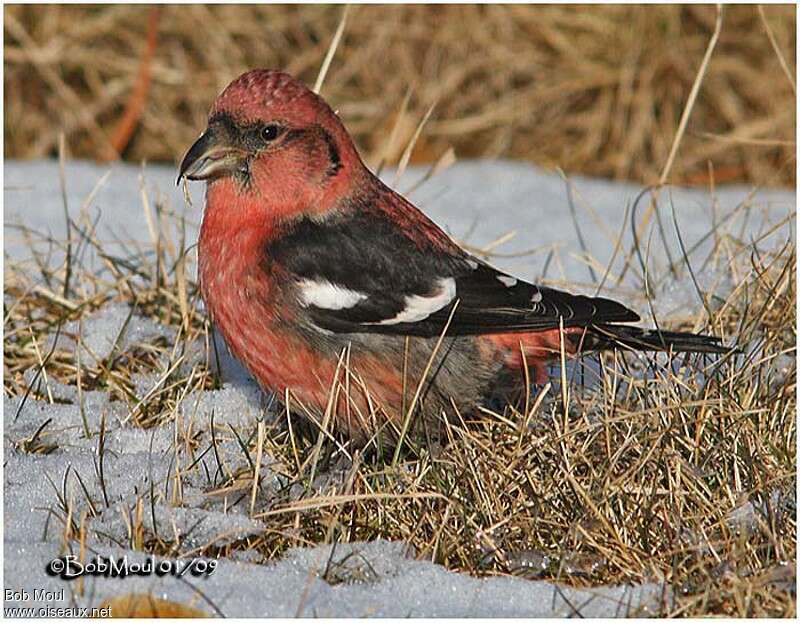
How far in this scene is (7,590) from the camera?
8.61ft

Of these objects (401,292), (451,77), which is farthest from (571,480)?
(451,77)

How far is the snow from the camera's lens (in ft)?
8.63

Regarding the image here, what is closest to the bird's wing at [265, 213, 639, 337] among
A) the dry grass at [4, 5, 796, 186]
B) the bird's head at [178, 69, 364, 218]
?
the bird's head at [178, 69, 364, 218]

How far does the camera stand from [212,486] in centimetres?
316

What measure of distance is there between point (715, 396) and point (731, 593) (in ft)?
2.58

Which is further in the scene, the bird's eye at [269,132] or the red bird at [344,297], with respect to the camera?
the bird's eye at [269,132]

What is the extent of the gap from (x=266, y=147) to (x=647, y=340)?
1186mm

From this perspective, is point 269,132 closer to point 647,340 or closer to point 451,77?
point 647,340

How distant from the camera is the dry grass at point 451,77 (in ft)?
20.7

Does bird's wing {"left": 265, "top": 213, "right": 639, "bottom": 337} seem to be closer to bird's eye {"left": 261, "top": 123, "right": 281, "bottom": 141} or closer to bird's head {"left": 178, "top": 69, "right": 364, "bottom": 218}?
bird's head {"left": 178, "top": 69, "right": 364, "bottom": 218}

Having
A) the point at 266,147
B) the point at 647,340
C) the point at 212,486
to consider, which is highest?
the point at 266,147

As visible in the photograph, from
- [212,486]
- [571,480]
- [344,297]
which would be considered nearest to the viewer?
[571,480]

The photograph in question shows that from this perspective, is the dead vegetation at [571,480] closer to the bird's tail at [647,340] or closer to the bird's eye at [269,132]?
the bird's tail at [647,340]

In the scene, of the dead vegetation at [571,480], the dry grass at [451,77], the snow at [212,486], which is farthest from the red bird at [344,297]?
the dry grass at [451,77]
